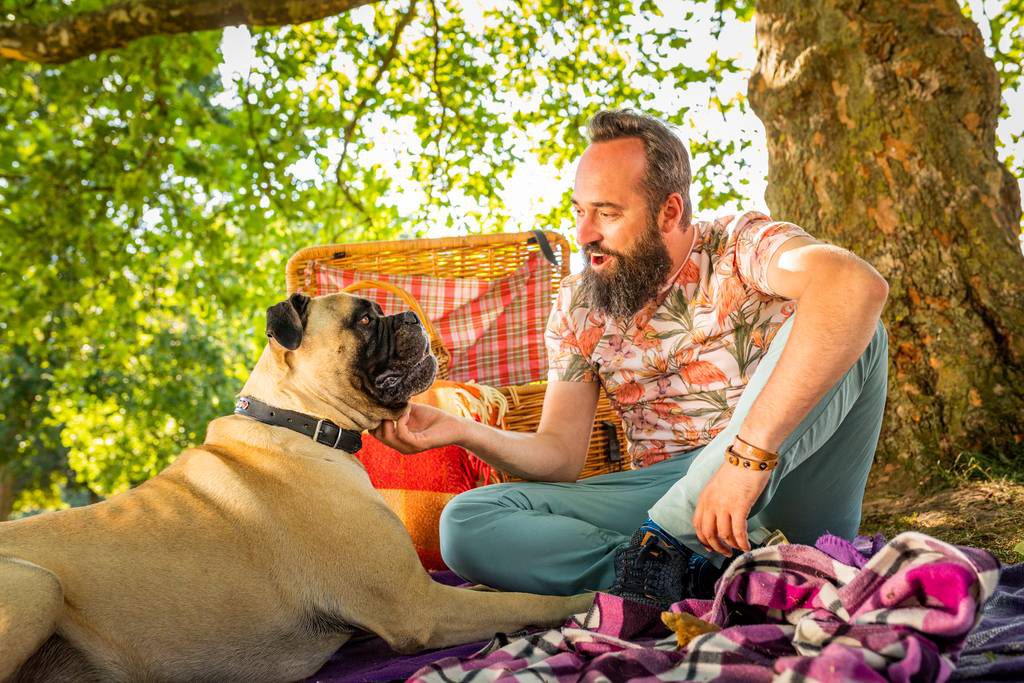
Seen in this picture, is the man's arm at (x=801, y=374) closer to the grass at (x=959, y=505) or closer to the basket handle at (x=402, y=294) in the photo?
the grass at (x=959, y=505)

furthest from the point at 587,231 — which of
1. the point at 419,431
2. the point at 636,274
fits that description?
the point at 419,431

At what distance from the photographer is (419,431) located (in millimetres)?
2982

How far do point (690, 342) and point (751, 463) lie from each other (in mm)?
914

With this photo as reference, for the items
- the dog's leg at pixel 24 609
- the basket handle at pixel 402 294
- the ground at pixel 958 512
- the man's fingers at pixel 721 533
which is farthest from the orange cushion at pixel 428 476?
the ground at pixel 958 512

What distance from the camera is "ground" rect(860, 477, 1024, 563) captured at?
11.5 feet

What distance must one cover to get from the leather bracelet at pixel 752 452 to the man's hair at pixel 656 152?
3.74 ft

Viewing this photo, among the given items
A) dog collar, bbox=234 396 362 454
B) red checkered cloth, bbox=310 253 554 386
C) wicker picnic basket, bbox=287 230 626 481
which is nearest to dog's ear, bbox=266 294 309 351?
dog collar, bbox=234 396 362 454

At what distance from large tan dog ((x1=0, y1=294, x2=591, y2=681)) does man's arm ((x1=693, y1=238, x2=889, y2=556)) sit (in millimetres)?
649

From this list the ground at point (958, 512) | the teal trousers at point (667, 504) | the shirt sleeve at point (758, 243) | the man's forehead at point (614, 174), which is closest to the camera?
the teal trousers at point (667, 504)

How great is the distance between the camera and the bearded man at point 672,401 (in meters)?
2.22

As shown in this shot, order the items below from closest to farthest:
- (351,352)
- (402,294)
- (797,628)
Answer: (797,628), (351,352), (402,294)

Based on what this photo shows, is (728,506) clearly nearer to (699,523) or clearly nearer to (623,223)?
(699,523)

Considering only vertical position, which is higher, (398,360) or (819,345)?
(819,345)

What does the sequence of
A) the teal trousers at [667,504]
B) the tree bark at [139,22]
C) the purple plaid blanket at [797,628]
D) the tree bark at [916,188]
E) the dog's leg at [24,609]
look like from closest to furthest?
the purple plaid blanket at [797,628] < the dog's leg at [24,609] < the teal trousers at [667,504] < the tree bark at [916,188] < the tree bark at [139,22]
